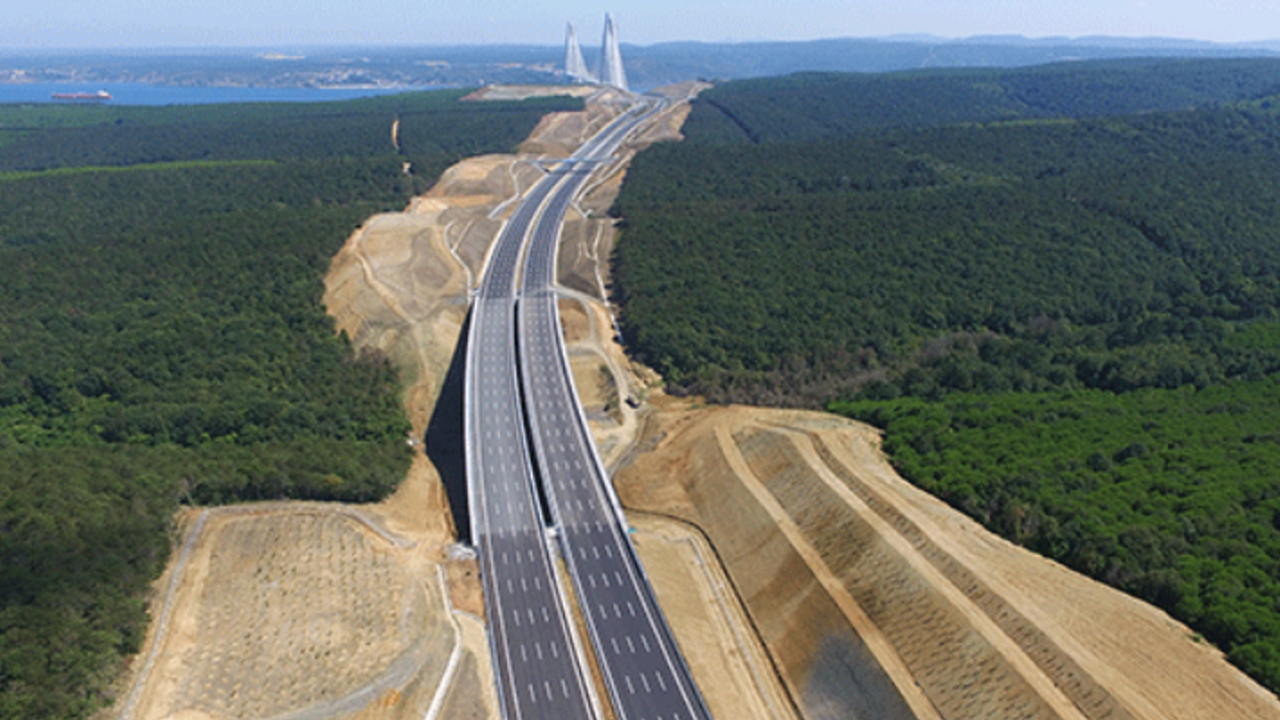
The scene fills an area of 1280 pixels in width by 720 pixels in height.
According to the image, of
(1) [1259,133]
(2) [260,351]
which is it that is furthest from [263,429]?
(1) [1259,133]

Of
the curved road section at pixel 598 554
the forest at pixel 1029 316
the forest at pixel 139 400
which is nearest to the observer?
the forest at pixel 139 400

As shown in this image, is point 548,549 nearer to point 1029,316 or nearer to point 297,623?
point 297,623

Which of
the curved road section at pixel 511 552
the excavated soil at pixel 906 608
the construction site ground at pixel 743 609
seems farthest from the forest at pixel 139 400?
the excavated soil at pixel 906 608

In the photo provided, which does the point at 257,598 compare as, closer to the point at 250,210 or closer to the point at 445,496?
the point at 445,496

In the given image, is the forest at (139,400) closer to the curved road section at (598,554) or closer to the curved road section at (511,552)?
the curved road section at (511,552)

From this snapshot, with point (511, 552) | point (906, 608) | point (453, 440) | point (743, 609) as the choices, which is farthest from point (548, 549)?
point (453, 440)
